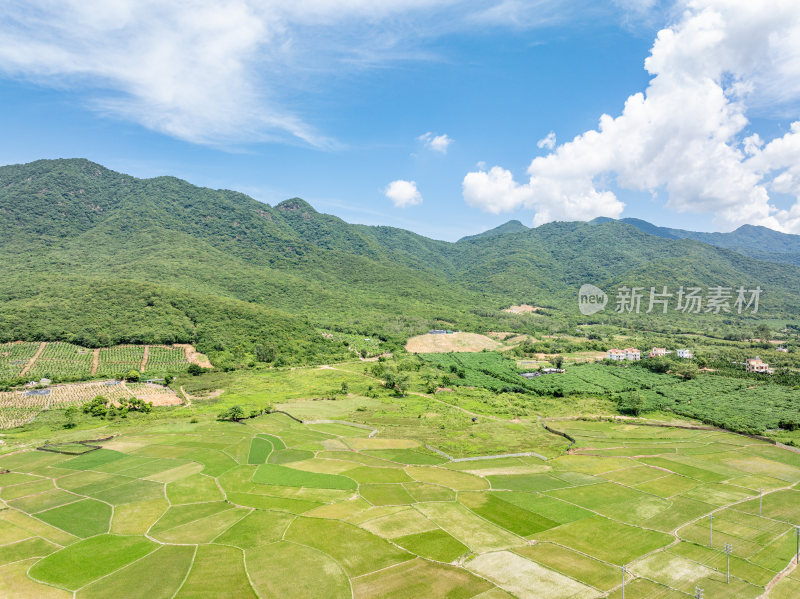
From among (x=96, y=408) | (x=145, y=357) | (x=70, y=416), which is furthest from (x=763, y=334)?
(x=70, y=416)

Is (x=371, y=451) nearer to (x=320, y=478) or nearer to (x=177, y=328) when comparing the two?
(x=320, y=478)

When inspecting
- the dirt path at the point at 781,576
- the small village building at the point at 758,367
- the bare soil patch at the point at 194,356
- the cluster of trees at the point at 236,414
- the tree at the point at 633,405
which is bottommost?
the cluster of trees at the point at 236,414

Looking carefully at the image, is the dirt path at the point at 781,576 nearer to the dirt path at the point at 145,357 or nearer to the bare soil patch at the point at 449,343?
the dirt path at the point at 145,357

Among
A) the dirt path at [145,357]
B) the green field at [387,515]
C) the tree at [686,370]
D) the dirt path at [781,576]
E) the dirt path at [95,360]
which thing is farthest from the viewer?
the tree at [686,370]

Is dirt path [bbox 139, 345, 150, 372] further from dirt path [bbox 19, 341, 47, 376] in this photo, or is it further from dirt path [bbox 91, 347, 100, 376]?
dirt path [bbox 19, 341, 47, 376]

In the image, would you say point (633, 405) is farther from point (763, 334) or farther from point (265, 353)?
point (763, 334)

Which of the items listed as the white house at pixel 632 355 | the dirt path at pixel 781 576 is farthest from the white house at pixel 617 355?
the dirt path at pixel 781 576

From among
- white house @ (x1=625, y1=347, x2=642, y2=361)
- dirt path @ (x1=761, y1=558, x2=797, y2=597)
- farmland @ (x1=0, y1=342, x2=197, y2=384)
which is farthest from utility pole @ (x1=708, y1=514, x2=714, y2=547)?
farmland @ (x1=0, y1=342, x2=197, y2=384)
